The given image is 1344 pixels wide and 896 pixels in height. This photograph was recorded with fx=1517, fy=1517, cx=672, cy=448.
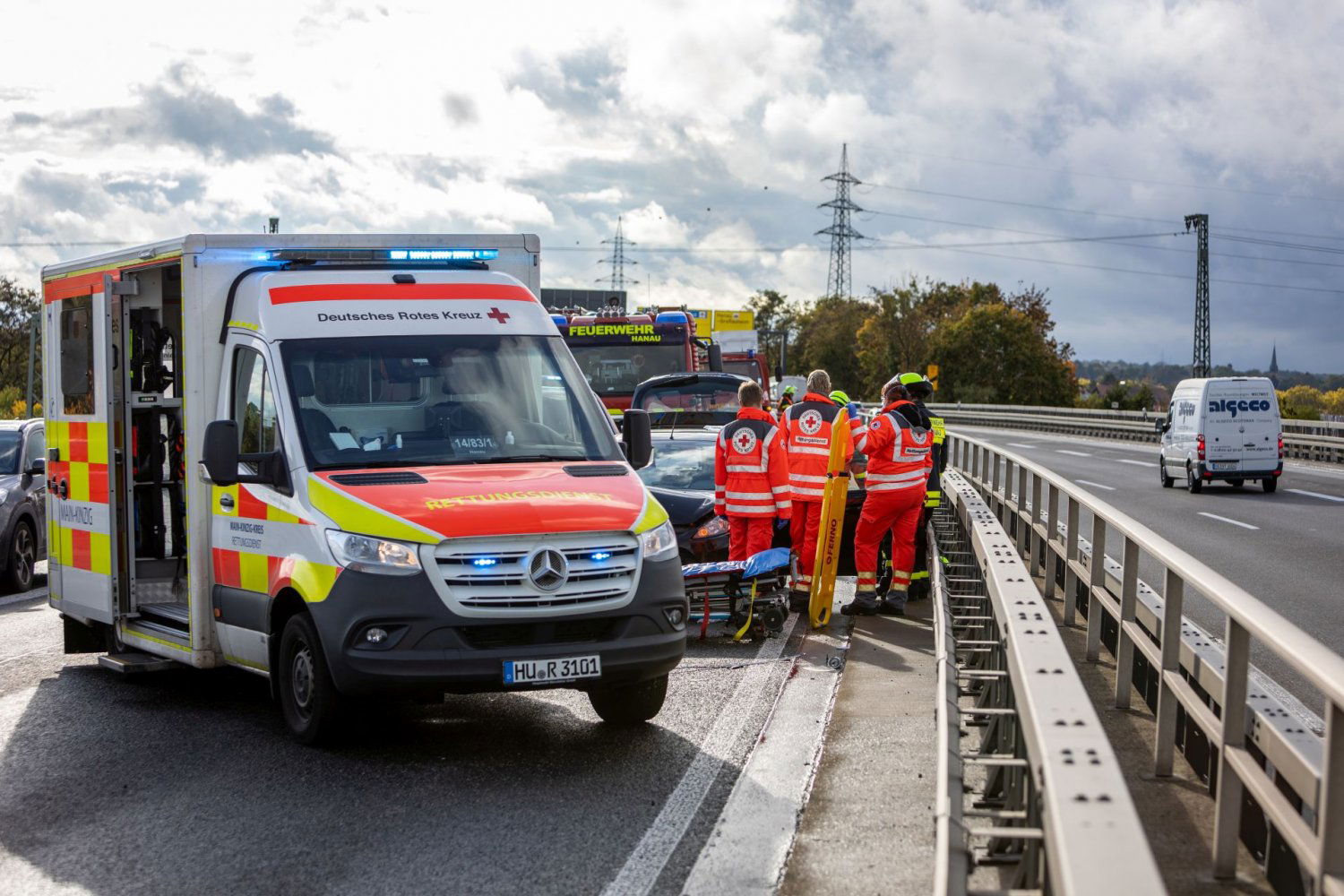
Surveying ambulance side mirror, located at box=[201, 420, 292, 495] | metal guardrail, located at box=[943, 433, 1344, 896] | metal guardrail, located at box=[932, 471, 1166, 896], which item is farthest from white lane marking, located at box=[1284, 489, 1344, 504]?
ambulance side mirror, located at box=[201, 420, 292, 495]

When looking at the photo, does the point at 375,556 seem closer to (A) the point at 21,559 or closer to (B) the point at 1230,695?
(B) the point at 1230,695

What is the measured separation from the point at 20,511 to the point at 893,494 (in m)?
8.85

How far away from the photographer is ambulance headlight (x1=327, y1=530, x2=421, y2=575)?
6.69 meters

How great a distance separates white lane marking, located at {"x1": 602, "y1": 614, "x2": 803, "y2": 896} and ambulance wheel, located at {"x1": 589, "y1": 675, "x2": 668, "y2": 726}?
1.08 feet

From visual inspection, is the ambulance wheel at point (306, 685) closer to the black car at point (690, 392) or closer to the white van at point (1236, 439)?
the black car at point (690, 392)

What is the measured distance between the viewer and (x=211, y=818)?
6.12 metres

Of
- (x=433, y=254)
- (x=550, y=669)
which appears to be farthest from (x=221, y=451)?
(x=550, y=669)

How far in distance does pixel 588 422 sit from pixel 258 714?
242cm

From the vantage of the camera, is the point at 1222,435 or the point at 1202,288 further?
the point at 1202,288

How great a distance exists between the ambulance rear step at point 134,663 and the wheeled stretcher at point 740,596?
348 centimetres

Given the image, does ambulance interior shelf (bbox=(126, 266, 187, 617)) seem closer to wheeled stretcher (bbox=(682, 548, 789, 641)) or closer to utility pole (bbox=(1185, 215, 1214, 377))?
wheeled stretcher (bbox=(682, 548, 789, 641))

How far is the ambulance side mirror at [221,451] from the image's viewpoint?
7.39 meters

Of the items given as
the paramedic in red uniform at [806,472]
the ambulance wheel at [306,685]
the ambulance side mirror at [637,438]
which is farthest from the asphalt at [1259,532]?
the ambulance wheel at [306,685]

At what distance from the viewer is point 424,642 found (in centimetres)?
666
